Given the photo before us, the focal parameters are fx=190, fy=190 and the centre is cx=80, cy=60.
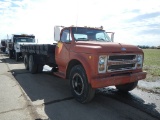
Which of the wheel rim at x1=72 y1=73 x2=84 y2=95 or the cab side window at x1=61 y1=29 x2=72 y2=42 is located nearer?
the wheel rim at x1=72 y1=73 x2=84 y2=95

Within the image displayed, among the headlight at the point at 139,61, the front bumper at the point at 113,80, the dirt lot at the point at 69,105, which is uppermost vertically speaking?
the headlight at the point at 139,61

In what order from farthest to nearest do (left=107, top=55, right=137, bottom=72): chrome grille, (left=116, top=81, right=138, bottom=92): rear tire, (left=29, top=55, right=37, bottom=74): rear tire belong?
1. (left=29, top=55, right=37, bottom=74): rear tire
2. (left=116, top=81, right=138, bottom=92): rear tire
3. (left=107, top=55, right=137, bottom=72): chrome grille

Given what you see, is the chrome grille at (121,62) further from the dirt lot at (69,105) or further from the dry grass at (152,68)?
the dry grass at (152,68)

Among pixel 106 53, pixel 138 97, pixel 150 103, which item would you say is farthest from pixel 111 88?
pixel 106 53

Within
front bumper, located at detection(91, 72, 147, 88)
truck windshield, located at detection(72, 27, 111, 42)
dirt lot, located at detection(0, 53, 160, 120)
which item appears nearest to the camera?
dirt lot, located at detection(0, 53, 160, 120)

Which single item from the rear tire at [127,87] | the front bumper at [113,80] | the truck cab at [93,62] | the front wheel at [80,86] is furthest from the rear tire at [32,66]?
the front bumper at [113,80]

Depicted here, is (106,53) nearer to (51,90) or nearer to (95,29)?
(95,29)

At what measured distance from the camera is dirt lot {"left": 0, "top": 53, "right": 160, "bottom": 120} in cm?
453

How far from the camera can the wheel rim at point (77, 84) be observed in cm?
558

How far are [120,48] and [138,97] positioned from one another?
1.78 metres

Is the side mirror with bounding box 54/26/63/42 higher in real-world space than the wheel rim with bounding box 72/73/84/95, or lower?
higher

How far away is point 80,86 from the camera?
5629 millimetres

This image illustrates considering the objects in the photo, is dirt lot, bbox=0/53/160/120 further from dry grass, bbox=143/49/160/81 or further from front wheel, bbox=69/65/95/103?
dry grass, bbox=143/49/160/81

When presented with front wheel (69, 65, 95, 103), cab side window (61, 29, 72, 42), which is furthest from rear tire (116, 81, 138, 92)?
cab side window (61, 29, 72, 42)
